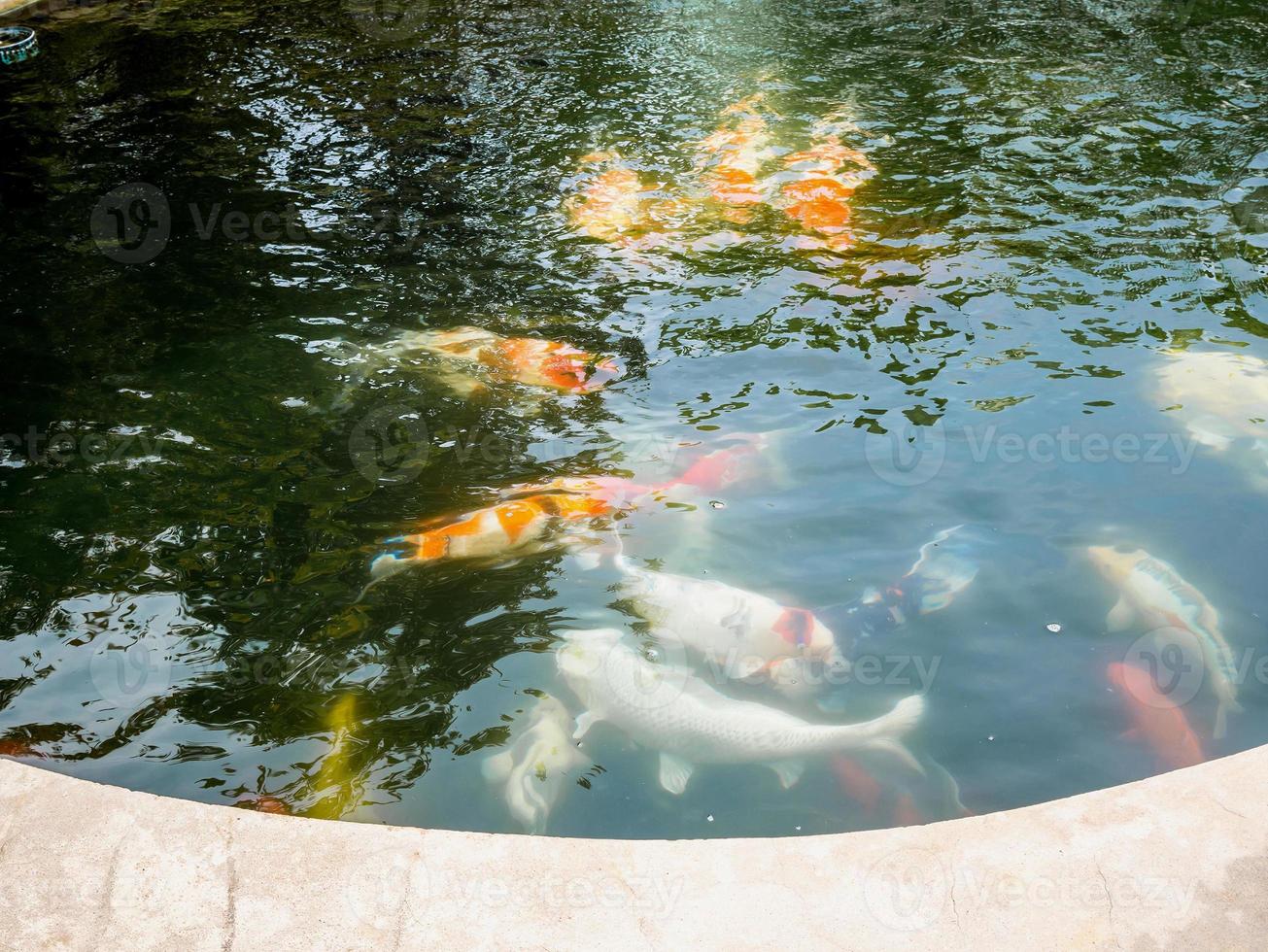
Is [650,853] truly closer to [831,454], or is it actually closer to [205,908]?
[205,908]

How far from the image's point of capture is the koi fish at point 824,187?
6723mm

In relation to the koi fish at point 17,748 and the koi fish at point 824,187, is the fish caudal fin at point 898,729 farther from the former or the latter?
the koi fish at point 824,187

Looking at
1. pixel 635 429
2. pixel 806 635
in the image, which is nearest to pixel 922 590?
pixel 806 635

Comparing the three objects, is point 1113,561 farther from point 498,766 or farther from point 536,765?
point 498,766

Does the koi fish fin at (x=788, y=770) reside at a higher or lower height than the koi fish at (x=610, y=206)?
lower

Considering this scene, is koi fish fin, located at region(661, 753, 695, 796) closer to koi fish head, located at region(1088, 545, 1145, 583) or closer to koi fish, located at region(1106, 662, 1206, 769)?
koi fish, located at region(1106, 662, 1206, 769)

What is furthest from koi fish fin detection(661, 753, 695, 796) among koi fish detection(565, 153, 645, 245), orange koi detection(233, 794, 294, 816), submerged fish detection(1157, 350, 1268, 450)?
koi fish detection(565, 153, 645, 245)

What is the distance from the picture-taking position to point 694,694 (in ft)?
11.7

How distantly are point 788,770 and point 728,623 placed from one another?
2.32 feet

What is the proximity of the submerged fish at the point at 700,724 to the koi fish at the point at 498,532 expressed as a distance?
2.57 ft

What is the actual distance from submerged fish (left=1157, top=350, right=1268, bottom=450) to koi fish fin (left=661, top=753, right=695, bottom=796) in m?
3.15

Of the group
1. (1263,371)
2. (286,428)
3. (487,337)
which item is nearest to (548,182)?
(487,337)

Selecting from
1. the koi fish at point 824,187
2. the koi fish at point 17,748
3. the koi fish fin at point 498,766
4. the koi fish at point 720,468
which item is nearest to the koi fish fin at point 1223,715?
the koi fish at point 720,468

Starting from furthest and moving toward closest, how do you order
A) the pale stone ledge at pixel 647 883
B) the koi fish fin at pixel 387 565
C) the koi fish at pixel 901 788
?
the koi fish fin at pixel 387 565
the koi fish at pixel 901 788
the pale stone ledge at pixel 647 883
